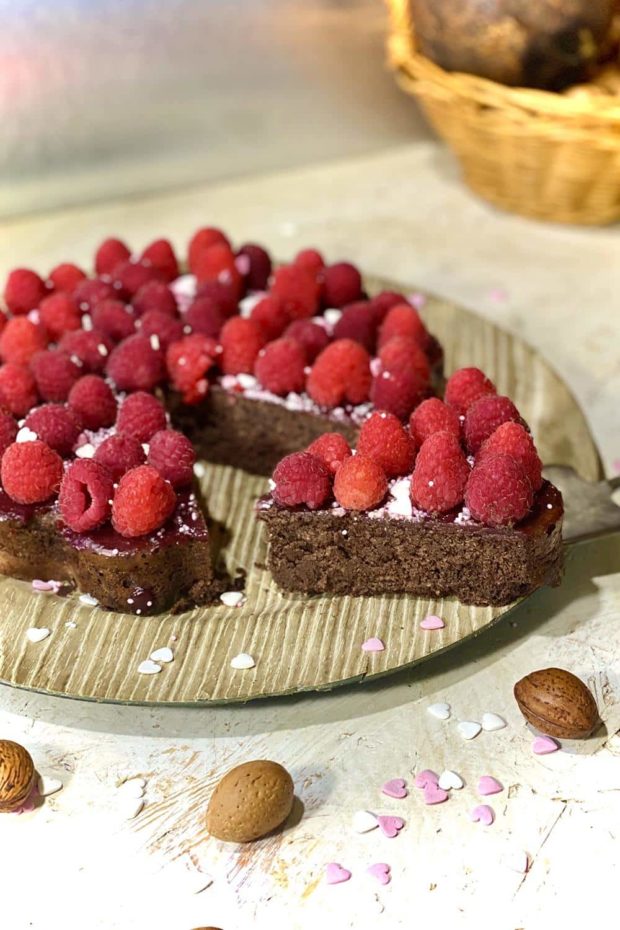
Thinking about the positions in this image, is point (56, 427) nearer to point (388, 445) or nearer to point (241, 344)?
point (241, 344)

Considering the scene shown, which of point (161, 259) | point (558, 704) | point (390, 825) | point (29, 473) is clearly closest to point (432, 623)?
point (558, 704)

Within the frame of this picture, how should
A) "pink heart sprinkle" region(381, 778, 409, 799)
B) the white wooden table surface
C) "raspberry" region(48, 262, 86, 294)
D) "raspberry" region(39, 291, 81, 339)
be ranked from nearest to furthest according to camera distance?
the white wooden table surface
"pink heart sprinkle" region(381, 778, 409, 799)
"raspberry" region(39, 291, 81, 339)
"raspberry" region(48, 262, 86, 294)

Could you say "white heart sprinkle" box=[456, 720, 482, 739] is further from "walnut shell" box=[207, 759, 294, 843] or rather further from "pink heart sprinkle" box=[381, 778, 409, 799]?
"walnut shell" box=[207, 759, 294, 843]

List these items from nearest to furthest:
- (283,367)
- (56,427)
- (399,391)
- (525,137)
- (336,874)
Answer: (336,874)
(56,427)
(399,391)
(283,367)
(525,137)

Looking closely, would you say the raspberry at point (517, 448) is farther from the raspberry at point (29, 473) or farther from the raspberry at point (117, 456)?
the raspberry at point (29, 473)

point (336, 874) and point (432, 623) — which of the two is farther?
point (432, 623)

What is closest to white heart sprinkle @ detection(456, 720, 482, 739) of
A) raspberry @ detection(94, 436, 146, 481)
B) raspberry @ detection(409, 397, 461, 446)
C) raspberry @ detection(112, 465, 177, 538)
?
raspberry @ detection(409, 397, 461, 446)

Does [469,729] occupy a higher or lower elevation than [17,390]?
lower

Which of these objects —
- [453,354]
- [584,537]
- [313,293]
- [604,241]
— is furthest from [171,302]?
[604,241]

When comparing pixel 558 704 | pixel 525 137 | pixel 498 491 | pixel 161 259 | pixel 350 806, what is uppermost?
pixel 525 137
